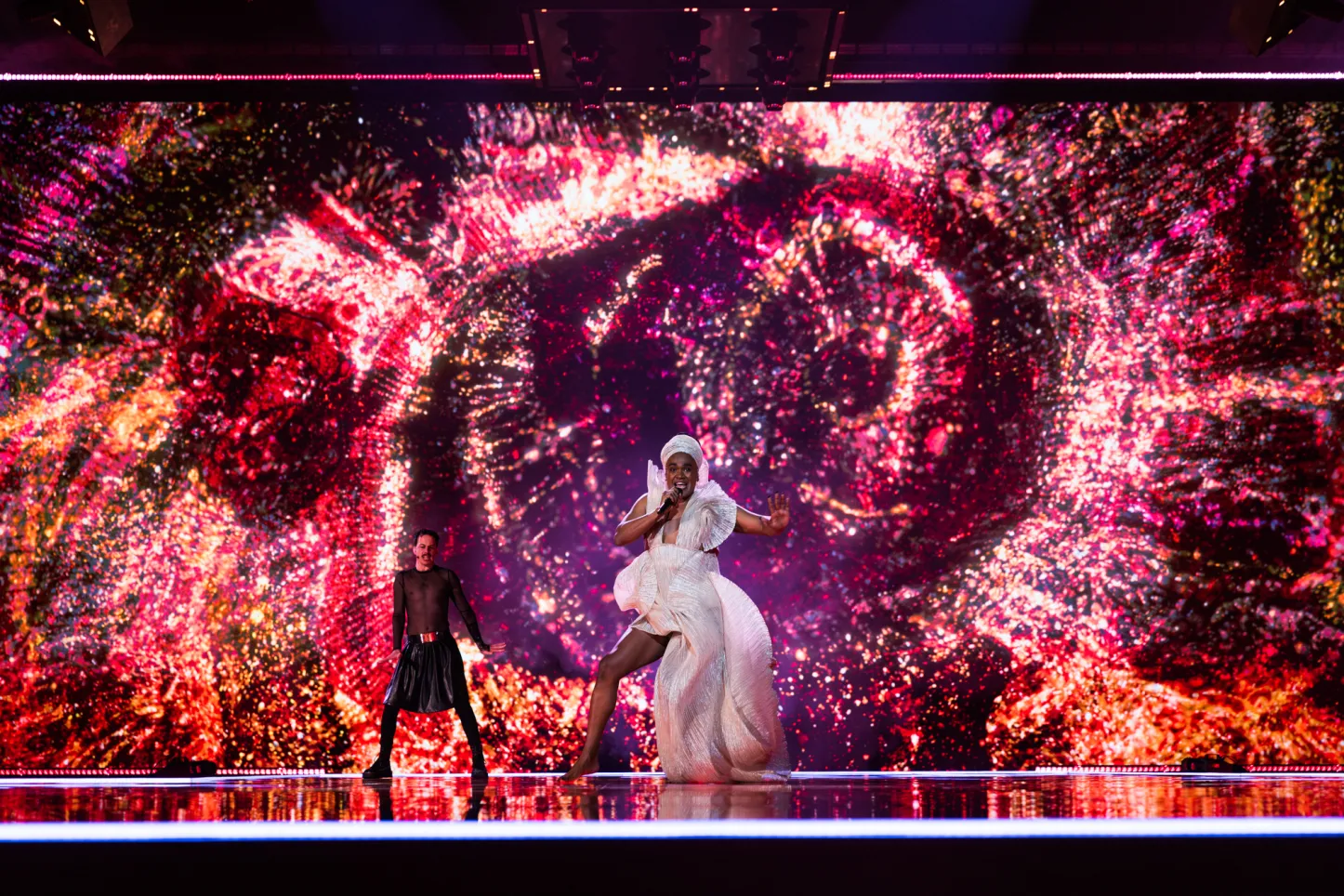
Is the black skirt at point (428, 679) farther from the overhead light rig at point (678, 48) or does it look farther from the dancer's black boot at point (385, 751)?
the overhead light rig at point (678, 48)

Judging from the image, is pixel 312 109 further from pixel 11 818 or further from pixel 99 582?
pixel 11 818

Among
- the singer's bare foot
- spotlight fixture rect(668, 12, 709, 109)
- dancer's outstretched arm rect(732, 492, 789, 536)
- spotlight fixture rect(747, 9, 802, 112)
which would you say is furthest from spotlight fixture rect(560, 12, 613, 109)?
the singer's bare foot

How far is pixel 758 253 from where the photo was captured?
675 centimetres

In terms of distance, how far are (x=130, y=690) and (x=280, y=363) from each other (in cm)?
196

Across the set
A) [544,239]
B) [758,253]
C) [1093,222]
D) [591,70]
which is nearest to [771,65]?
[591,70]

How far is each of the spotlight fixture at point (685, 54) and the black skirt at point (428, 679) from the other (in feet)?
9.05

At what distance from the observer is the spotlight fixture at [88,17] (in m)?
5.37

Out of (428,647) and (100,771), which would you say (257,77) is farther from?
(100,771)

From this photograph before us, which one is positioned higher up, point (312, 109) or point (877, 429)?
point (312, 109)

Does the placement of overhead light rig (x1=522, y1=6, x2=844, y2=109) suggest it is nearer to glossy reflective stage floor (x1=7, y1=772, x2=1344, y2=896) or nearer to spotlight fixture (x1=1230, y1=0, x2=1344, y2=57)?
spotlight fixture (x1=1230, y1=0, x2=1344, y2=57)

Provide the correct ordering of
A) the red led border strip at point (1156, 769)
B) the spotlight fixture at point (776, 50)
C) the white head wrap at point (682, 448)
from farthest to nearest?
the red led border strip at point (1156, 769) → the spotlight fixture at point (776, 50) → the white head wrap at point (682, 448)

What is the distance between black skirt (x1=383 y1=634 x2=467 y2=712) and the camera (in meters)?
5.53

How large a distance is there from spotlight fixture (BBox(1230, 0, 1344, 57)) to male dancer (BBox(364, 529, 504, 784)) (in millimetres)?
4559

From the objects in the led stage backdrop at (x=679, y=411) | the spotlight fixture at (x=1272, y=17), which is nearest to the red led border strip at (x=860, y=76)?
the led stage backdrop at (x=679, y=411)
